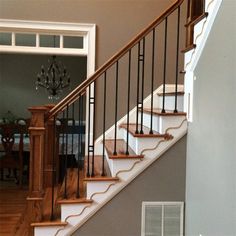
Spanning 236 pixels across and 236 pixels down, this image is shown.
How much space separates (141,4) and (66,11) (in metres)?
1.05

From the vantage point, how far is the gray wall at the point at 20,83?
834 cm

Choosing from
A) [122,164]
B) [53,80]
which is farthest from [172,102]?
[53,80]

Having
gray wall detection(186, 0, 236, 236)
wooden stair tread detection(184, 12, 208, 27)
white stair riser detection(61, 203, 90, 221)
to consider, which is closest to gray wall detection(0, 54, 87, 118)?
white stair riser detection(61, 203, 90, 221)

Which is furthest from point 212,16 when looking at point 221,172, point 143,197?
point 143,197

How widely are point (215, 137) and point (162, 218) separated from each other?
106 cm

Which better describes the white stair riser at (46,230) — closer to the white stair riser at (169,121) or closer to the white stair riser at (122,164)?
the white stair riser at (122,164)

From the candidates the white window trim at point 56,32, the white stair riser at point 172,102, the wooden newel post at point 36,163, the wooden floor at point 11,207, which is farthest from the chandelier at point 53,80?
the wooden newel post at point 36,163

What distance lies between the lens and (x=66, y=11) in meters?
4.10

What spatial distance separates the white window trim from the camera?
4.05 meters

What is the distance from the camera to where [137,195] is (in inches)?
106

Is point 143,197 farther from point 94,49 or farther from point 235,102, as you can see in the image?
point 94,49

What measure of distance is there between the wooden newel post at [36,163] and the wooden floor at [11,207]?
0.84 meters

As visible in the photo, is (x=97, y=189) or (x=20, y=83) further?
(x=20, y=83)

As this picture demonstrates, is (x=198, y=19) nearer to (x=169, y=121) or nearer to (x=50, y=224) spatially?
(x=169, y=121)
